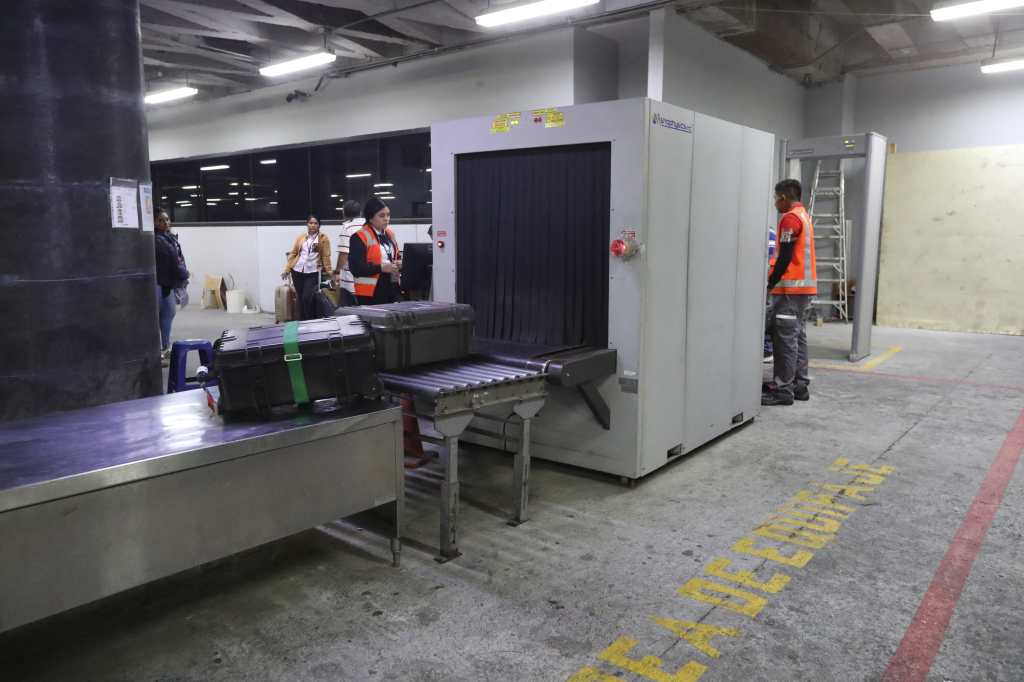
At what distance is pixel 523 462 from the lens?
3.27 m

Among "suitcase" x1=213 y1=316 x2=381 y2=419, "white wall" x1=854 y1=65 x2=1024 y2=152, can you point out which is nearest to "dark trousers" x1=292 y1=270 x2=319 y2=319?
"suitcase" x1=213 y1=316 x2=381 y2=419

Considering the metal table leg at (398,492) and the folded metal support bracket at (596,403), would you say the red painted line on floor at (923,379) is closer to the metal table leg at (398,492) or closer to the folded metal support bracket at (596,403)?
the folded metal support bracket at (596,403)

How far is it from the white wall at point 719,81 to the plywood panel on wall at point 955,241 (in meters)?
1.69

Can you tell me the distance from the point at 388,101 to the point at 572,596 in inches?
320

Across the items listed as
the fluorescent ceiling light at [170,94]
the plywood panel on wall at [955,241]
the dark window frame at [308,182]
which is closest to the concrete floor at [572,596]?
the dark window frame at [308,182]

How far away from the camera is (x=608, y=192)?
363 centimetres

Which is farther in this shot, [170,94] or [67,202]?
[170,94]

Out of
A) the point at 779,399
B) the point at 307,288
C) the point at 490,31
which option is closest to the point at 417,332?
the point at 779,399

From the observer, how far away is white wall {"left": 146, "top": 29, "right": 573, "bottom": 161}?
316 inches

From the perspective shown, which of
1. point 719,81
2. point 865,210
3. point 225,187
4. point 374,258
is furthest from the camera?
point 225,187

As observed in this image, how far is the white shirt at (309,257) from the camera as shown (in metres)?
7.77

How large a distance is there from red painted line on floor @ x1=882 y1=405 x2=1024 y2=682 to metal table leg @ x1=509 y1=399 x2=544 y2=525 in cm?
157

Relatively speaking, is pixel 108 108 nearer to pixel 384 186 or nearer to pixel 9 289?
pixel 9 289

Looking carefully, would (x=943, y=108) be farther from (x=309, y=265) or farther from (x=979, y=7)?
(x=309, y=265)
